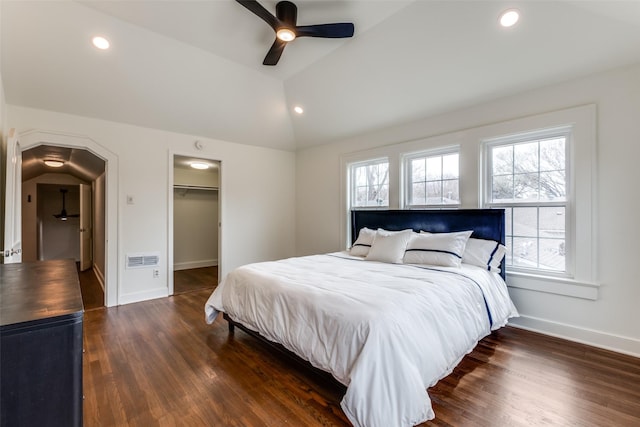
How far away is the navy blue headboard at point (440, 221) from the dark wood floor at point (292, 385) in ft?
3.36

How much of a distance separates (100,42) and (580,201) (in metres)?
5.06

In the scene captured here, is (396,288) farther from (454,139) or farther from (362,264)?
(454,139)

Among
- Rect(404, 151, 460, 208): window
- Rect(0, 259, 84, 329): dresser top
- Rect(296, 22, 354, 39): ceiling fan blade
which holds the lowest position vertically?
Rect(0, 259, 84, 329): dresser top

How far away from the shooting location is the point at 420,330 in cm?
175

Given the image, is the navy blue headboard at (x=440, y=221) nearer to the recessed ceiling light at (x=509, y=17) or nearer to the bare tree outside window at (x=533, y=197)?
the bare tree outside window at (x=533, y=197)

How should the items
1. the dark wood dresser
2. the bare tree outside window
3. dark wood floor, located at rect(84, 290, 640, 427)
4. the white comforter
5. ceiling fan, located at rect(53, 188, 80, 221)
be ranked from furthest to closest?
1. ceiling fan, located at rect(53, 188, 80, 221)
2. the bare tree outside window
3. dark wood floor, located at rect(84, 290, 640, 427)
4. the white comforter
5. the dark wood dresser

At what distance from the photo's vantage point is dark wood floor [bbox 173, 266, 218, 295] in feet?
15.5

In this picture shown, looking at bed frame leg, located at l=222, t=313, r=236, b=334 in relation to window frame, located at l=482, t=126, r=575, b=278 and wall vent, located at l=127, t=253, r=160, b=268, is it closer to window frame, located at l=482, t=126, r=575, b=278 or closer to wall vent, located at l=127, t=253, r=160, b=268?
wall vent, located at l=127, t=253, r=160, b=268

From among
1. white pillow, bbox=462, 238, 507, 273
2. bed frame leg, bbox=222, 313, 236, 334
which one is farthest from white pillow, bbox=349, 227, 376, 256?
bed frame leg, bbox=222, 313, 236, 334

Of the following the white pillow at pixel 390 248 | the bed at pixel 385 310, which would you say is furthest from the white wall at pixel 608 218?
the white pillow at pixel 390 248

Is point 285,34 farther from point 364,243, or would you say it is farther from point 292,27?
point 364,243

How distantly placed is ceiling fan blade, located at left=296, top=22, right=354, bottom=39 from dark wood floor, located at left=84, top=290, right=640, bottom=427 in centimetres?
282

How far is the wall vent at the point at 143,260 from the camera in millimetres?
3984

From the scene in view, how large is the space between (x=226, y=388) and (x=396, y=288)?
142 cm
